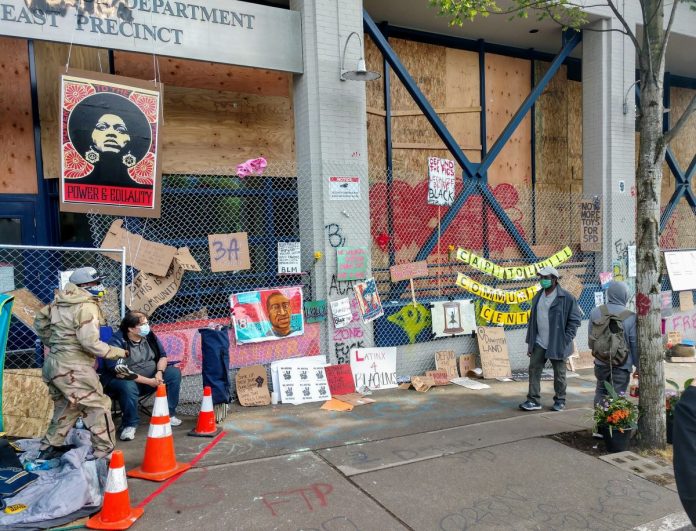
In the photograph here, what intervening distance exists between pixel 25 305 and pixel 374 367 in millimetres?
4382

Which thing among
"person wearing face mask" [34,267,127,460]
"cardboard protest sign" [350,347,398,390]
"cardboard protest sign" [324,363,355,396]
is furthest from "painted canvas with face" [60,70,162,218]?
"cardboard protest sign" [350,347,398,390]

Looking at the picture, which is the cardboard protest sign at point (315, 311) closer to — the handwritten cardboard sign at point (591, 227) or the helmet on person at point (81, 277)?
the helmet on person at point (81, 277)

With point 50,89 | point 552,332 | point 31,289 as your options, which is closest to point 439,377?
point 552,332

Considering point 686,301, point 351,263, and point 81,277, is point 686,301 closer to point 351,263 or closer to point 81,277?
point 351,263

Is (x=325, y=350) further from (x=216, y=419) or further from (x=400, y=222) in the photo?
(x=400, y=222)

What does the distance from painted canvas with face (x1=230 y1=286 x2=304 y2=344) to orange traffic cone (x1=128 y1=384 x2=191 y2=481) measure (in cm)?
229

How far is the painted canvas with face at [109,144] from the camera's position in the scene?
19.9ft

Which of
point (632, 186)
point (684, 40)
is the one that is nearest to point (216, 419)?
point (632, 186)

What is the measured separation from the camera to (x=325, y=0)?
7387mm

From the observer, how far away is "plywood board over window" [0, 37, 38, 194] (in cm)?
699

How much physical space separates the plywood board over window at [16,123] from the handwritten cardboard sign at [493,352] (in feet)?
22.0

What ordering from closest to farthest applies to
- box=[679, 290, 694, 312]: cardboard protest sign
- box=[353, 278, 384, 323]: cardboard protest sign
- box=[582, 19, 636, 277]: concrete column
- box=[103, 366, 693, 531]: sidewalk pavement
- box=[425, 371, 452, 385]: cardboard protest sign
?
box=[103, 366, 693, 531]: sidewalk pavement, box=[353, 278, 384, 323]: cardboard protest sign, box=[425, 371, 452, 385]: cardboard protest sign, box=[582, 19, 636, 277]: concrete column, box=[679, 290, 694, 312]: cardboard protest sign

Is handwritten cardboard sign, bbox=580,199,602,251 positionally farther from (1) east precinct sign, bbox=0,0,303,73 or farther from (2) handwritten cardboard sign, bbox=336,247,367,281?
(1) east precinct sign, bbox=0,0,303,73

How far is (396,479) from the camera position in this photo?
14.8 ft
